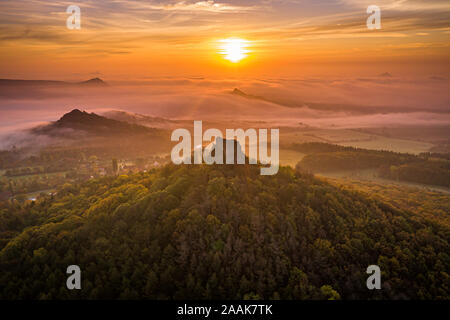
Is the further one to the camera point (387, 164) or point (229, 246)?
point (387, 164)

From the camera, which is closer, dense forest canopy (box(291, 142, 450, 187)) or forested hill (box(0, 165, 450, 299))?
forested hill (box(0, 165, 450, 299))

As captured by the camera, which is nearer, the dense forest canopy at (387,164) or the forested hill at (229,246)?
the forested hill at (229,246)

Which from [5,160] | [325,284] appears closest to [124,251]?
[325,284]

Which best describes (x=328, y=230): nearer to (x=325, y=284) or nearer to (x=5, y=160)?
(x=325, y=284)

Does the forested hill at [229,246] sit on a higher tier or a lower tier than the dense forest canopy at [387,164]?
lower

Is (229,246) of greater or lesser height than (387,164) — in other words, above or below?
below

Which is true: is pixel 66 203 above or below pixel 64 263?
above

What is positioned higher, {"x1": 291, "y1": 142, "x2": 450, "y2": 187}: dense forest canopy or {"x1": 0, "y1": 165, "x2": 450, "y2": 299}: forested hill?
{"x1": 291, "y1": 142, "x2": 450, "y2": 187}: dense forest canopy
